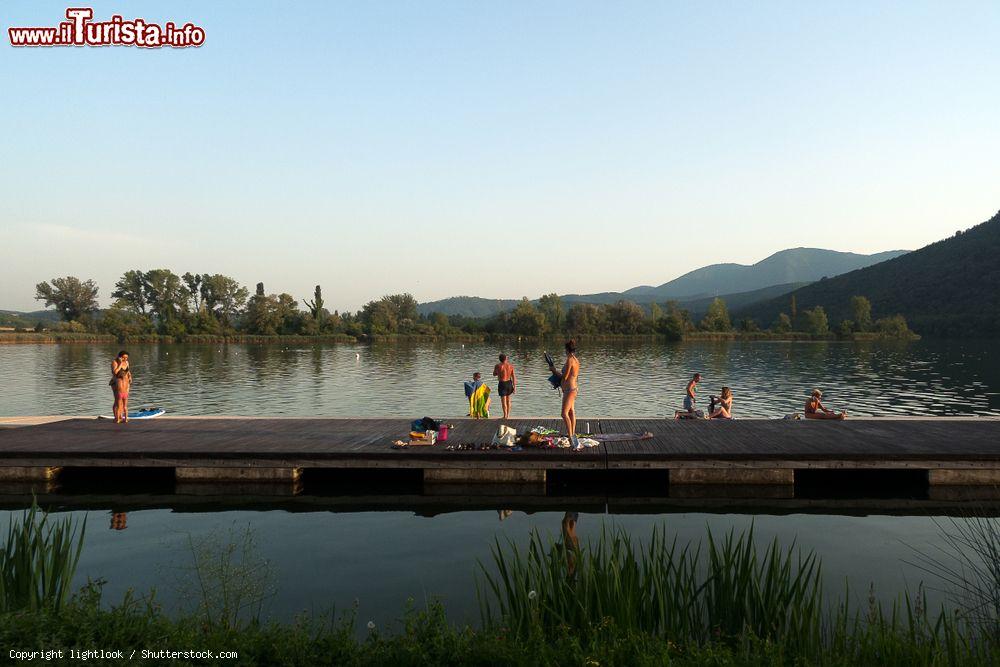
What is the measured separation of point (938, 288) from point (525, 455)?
148 m

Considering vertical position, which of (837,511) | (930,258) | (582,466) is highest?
(930,258)

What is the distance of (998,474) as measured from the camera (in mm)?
12445

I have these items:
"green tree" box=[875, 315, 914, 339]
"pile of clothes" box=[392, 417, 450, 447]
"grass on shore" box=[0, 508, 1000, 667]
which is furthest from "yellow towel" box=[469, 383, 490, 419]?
"green tree" box=[875, 315, 914, 339]

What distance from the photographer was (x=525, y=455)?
12.9m

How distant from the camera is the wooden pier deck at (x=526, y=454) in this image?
12625 millimetres

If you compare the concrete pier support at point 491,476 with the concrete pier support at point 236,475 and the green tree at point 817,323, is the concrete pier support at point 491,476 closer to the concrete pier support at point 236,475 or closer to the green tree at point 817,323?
the concrete pier support at point 236,475

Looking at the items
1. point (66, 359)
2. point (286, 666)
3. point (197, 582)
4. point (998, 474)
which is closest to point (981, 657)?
point (286, 666)

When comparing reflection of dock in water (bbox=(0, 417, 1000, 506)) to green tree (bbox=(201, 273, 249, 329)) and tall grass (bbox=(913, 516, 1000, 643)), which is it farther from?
green tree (bbox=(201, 273, 249, 329))

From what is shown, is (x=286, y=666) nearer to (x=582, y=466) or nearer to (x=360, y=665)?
(x=360, y=665)

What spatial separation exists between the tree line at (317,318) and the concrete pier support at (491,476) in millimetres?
103125

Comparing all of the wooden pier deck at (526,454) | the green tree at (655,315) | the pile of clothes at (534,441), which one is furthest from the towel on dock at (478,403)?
the green tree at (655,315)

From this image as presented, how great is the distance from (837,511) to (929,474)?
250cm

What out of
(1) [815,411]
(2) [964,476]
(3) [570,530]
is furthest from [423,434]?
(1) [815,411]

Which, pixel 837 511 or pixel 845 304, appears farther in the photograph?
pixel 845 304
